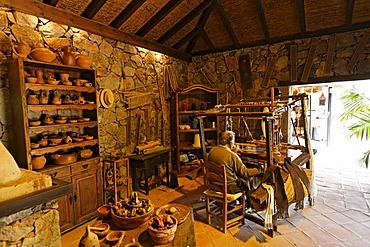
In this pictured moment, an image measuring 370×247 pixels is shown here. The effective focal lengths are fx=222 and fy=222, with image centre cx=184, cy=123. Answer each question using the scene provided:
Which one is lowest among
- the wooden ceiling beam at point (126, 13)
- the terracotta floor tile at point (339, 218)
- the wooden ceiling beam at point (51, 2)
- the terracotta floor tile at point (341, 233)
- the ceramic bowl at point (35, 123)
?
the terracotta floor tile at point (341, 233)

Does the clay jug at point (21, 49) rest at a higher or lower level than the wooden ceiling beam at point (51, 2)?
lower

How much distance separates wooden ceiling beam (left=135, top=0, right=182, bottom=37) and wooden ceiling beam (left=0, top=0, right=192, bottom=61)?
0.50 feet

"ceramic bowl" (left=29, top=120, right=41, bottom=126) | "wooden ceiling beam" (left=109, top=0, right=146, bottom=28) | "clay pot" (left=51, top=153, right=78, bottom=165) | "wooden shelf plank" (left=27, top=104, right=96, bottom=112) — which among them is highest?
"wooden ceiling beam" (left=109, top=0, right=146, bottom=28)

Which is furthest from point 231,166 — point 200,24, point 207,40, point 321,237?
point 207,40

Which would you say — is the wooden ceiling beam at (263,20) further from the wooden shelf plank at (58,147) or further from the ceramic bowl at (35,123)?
the ceramic bowl at (35,123)

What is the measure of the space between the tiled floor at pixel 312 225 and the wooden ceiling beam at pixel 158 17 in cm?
322

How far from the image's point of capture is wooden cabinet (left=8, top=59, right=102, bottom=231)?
2666 millimetres

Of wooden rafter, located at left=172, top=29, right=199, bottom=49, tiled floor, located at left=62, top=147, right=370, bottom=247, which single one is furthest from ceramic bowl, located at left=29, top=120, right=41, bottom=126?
wooden rafter, located at left=172, top=29, right=199, bottom=49

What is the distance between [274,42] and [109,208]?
4796mm

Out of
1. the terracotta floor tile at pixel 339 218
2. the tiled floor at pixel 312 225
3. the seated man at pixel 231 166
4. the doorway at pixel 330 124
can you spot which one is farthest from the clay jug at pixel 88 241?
the doorway at pixel 330 124

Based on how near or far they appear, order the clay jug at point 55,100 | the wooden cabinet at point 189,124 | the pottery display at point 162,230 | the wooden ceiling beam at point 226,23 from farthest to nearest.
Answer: the wooden cabinet at point 189,124 → the wooden ceiling beam at point 226,23 → the clay jug at point 55,100 → the pottery display at point 162,230

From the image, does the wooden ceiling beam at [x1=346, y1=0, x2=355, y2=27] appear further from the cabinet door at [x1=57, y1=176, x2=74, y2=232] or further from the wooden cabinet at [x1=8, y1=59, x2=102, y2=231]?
the cabinet door at [x1=57, y1=176, x2=74, y2=232]

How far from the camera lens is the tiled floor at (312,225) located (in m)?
2.74

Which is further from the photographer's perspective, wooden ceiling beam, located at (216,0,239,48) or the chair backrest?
wooden ceiling beam, located at (216,0,239,48)
